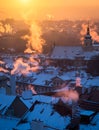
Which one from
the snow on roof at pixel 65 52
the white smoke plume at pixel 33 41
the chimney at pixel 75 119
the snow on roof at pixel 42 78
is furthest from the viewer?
the white smoke plume at pixel 33 41

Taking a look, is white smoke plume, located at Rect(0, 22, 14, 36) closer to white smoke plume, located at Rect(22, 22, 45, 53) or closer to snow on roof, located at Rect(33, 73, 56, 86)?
white smoke plume, located at Rect(22, 22, 45, 53)

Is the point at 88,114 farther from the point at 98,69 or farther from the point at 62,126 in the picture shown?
the point at 98,69

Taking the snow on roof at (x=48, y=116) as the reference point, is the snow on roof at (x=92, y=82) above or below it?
below

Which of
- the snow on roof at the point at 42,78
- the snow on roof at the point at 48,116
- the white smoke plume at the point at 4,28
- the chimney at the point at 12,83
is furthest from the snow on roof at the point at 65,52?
the snow on roof at the point at 48,116

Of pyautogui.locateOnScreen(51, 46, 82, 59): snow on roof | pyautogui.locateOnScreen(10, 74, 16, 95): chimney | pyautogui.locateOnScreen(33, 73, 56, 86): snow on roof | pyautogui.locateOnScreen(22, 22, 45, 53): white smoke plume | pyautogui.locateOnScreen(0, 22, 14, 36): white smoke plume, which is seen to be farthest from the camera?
pyautogui.locateOnScreen(22, 22, 45, 53): white smoke plume

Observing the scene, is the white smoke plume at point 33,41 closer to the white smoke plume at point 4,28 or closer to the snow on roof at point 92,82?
the white smoke plume at point 4,28

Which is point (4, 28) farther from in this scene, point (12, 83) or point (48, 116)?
point (48, 116)

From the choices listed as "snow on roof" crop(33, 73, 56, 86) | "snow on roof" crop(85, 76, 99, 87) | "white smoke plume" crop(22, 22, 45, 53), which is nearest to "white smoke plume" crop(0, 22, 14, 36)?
"white smoke plume" crop(22, 22, 45, 53)

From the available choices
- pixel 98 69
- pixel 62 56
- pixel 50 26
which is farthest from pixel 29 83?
pixel 50 26
